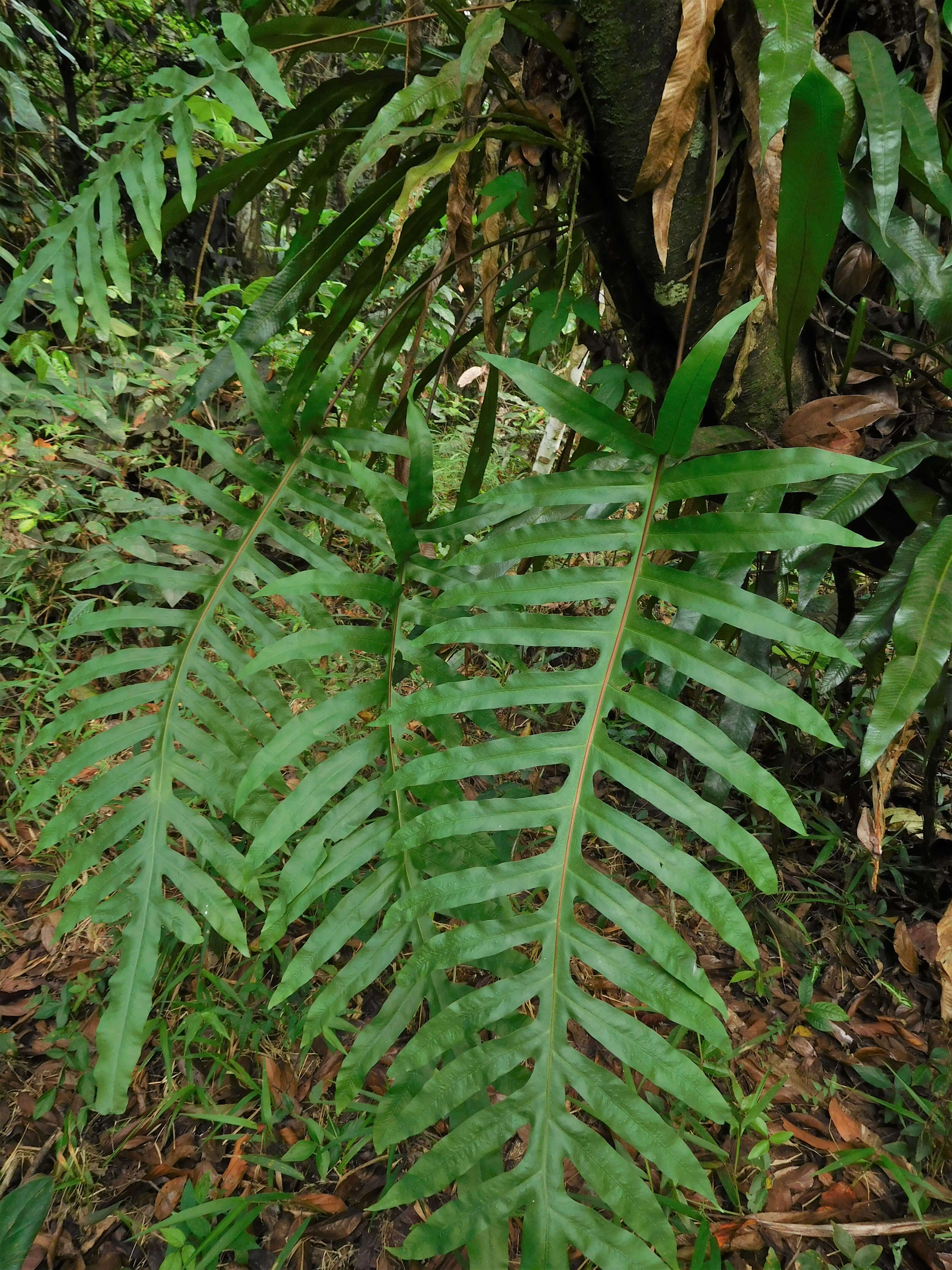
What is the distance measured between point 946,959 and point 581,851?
1.27 ft

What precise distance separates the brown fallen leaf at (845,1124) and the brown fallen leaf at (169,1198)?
829mm

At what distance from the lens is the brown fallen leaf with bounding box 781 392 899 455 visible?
76cm

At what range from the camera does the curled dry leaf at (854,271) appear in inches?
32.8

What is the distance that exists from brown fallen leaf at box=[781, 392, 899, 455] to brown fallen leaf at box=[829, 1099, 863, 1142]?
0.84 meters

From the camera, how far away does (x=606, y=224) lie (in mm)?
896

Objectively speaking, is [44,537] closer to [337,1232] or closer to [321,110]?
[321,110]

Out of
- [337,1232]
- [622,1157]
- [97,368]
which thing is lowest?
[337,1232]

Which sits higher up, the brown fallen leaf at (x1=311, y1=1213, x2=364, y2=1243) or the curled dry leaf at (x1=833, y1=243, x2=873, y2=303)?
the curled dry leaf at (x1=833, y1=243, x2=873, y2=303)

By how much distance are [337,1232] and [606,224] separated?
1.25m

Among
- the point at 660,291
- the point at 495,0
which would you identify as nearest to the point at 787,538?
the point at 660,291

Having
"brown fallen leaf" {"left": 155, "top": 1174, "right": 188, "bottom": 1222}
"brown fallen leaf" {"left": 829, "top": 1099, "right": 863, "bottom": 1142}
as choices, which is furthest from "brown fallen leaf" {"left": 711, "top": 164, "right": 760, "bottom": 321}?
"brown fallen leaf" {"left": 155, "top": 1174, "right": 188, "bottom": 1222}

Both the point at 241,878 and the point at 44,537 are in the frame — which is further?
the point at 44,537

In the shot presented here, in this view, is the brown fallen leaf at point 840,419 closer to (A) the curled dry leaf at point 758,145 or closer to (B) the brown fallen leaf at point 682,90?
(A) the curled dry leaf at point 758,145

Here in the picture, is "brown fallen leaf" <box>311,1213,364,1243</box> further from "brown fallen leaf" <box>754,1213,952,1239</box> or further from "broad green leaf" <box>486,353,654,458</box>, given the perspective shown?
"broad green leaf" <box>486,353,654,458</box>
